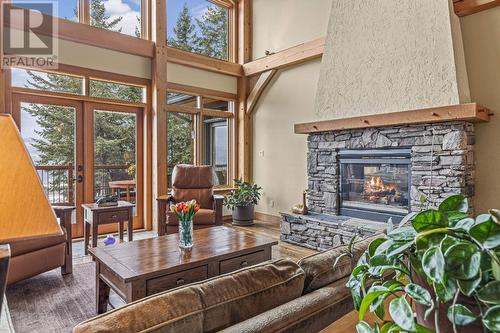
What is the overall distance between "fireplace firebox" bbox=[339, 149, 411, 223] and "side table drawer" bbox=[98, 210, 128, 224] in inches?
112

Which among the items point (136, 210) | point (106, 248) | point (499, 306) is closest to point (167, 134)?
point (136, 210)

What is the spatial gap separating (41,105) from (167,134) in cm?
180

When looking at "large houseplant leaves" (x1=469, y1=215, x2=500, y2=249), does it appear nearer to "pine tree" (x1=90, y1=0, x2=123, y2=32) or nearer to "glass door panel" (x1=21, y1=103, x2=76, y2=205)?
"glass door panel" (x1=21, y1=103, x2=76, y2=205)

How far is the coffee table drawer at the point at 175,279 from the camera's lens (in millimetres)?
2109

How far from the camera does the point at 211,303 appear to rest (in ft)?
3.20

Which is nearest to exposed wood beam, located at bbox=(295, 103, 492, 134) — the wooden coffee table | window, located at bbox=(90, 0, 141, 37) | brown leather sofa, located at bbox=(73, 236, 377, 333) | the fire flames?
the fire flames

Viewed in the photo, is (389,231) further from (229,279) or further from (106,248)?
(106,248)

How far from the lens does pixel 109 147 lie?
4.93m

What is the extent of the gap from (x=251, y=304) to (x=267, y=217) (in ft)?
16.2

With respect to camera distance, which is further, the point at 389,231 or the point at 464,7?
the point at 464,7

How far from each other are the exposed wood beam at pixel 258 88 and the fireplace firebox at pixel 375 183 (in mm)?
2222

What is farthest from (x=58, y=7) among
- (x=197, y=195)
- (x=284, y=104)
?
(x=284, y=104)

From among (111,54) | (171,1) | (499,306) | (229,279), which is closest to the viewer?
(499,306)

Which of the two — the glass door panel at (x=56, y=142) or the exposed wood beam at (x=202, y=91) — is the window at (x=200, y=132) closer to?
the exposed wood beam at (x=202, y=91)
